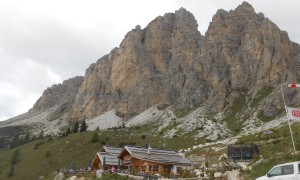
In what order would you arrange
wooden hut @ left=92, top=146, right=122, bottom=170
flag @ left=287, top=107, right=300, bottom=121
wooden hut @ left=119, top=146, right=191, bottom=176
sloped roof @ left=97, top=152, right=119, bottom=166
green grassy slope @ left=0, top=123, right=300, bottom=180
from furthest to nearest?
green grassy slope @ left=0, top=123, right=300, bottom=180, sloped roof @ left=97, top=152, right=119, bottom=166, wooden hut @ left=92, top=146, right=122, bottom=170, wooden hut @ left=119, top=146, right=191, bottom=176, flag @ left=287, top=107, right=300, bottom=121

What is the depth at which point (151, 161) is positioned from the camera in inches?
2178

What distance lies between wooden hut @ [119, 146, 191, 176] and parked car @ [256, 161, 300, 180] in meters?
29.1

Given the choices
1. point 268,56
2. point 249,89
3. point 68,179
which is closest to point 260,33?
point 268,56

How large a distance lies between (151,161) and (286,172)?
31.7 metres

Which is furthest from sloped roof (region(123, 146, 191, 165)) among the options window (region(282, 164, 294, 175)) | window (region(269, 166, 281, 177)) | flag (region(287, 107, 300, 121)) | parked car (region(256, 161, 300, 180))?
window (region(282, 164, 294, 175))

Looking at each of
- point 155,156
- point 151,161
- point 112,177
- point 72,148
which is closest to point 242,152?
point 155,156

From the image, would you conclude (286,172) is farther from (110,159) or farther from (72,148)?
(72,148)

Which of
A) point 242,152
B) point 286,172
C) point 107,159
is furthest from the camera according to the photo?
point 242,152

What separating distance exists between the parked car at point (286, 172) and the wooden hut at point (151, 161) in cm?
2914

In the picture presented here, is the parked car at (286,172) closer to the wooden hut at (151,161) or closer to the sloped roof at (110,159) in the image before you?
the wooden hut at (151,161)

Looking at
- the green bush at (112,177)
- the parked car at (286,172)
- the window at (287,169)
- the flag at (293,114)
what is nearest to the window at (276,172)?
the parked car at (286,172)

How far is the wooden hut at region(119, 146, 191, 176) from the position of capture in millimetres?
55719

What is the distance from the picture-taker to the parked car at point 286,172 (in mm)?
24516

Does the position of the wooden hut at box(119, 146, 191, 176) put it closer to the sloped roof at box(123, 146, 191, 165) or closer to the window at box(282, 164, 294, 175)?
the sloped roof at box(123, 146, 191, 165)
